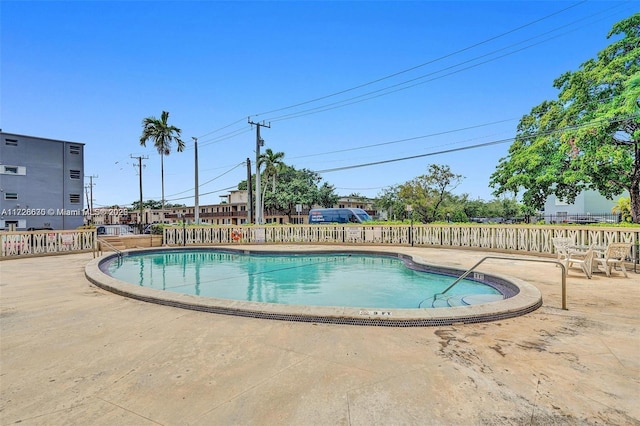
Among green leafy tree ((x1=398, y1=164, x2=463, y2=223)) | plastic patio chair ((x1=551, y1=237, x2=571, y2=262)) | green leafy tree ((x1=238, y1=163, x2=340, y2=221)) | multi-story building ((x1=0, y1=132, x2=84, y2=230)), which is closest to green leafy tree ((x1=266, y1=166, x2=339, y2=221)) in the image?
green leafy tree ((x1=238, y1=163, x2=340, y2=221))

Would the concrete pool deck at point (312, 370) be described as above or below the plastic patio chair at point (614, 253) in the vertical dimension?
below

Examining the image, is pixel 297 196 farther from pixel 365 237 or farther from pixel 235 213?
pixel 365 237

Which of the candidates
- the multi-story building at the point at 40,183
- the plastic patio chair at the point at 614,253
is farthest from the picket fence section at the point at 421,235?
the multi-story building at the point at 40,183

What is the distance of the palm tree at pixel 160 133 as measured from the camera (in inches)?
1011

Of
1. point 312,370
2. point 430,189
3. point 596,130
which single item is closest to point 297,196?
point 430,189

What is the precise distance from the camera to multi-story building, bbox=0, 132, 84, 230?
23953mm

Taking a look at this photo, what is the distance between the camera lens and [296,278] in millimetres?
9773

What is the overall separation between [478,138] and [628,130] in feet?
23.0

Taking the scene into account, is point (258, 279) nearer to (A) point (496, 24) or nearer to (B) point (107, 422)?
(B) point (107, 422)

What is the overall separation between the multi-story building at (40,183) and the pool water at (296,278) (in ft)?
54.7

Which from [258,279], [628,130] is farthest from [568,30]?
[258,279]

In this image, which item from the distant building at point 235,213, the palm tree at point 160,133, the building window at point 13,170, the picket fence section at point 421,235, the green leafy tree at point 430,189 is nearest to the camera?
the picket fence section at point 421,235

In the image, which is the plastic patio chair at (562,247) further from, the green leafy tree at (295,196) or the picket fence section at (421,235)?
the green leafy tree at (295,196)

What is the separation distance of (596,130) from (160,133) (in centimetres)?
2805
